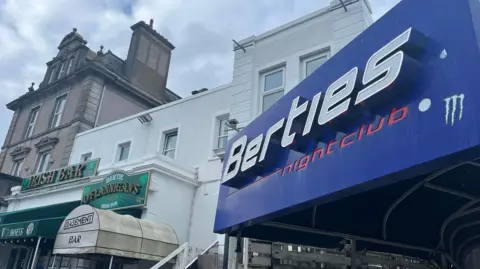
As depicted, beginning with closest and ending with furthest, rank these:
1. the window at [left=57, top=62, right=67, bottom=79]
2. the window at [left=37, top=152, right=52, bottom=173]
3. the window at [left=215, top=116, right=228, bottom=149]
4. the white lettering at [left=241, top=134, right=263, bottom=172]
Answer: the white lettering at [left=241, top=134, right=263, bottom=172]
the window at [left=215, top=116, right=228, bottom=149]
the window at [left=37, top=152, right=52, bottom=173]
the window at [left=57, top=62, right=67, bottom=79]

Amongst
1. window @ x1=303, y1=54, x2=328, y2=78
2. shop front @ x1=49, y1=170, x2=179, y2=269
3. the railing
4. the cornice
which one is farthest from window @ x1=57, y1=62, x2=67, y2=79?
the railing

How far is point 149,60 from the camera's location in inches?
902

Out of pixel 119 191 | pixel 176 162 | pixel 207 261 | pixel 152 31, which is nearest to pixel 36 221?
pixel 119 191

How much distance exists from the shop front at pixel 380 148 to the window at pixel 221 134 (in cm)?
596

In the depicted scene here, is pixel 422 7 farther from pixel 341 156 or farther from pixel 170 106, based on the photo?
pixel 170 106

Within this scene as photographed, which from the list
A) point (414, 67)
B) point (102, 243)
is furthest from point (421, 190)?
point (102, 243)

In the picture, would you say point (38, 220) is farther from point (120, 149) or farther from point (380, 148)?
point (380, 148)

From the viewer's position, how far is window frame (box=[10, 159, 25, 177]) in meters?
21.4

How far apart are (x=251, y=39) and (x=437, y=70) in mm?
8773

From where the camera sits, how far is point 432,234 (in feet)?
21.2

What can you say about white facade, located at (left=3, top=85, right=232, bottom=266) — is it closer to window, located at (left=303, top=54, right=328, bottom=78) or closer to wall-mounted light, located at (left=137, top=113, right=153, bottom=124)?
wall-mounted light, located at (left=137, top=113, right=153, bottom=124)

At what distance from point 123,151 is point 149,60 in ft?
27.9

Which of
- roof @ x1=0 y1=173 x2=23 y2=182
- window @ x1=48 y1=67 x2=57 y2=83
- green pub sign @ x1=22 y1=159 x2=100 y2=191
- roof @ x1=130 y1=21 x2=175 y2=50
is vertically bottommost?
green pub sign @ x1=22 y1=159 x2=100 y2=191

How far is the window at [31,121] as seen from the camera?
870 inches
